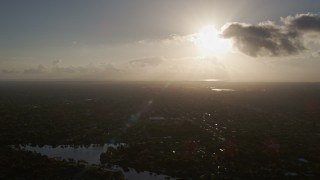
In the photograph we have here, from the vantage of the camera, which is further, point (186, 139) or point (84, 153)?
point (186, 139)

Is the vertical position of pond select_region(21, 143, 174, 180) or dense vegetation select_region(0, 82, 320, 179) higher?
dense vegetation select_region(0, 82, 320, 179)

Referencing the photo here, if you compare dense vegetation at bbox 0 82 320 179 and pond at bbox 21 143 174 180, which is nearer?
pond at bbox 21 143 174 180

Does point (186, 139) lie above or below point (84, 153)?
above

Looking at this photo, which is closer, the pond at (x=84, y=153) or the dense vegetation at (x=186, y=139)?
the pond at (x=84, y=153)

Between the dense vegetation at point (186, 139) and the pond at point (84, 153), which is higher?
the dense vegetation at point (186, 139)

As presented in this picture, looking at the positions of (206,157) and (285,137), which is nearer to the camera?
(206,157)

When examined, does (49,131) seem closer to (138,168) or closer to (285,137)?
(138,168)

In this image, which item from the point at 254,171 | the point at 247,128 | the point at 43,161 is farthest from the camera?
the point at 247,128

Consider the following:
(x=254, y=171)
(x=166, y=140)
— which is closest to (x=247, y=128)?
(x=166, y=140)
